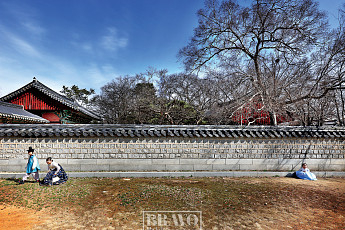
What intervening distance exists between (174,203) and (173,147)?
3.98 metres

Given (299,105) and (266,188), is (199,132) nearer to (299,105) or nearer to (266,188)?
(266,188)

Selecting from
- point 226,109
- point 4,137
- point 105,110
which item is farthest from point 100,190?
point 105,110

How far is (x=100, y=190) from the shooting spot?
6602 millimetres

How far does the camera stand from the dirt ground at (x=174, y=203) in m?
4.33

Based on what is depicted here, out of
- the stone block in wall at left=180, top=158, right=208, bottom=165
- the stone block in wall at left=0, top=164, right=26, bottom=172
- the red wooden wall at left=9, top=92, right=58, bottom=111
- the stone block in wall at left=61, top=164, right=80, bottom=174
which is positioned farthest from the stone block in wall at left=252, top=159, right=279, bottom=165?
the red wooden wall at left=9, top=92, right=58, bottom=111

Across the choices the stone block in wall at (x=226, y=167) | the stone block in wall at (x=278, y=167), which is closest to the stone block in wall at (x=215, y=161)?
the stone block in wall at (x=226, y=167)

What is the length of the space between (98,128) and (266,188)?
783 centimetres

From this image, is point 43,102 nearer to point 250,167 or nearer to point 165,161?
point 165,161

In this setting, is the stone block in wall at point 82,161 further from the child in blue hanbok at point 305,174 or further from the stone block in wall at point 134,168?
the child in blue hanbok at point 305,174

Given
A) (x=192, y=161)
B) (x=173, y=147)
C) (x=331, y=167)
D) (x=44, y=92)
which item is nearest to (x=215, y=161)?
(x=192, y=161)

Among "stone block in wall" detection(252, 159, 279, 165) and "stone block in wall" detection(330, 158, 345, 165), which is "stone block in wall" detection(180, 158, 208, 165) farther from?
"stone block in wall" detection(330, 158, 345, 165)

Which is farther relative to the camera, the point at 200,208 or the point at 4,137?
the point at 4,137

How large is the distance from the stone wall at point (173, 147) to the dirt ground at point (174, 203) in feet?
4.14

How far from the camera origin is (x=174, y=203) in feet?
17.7
